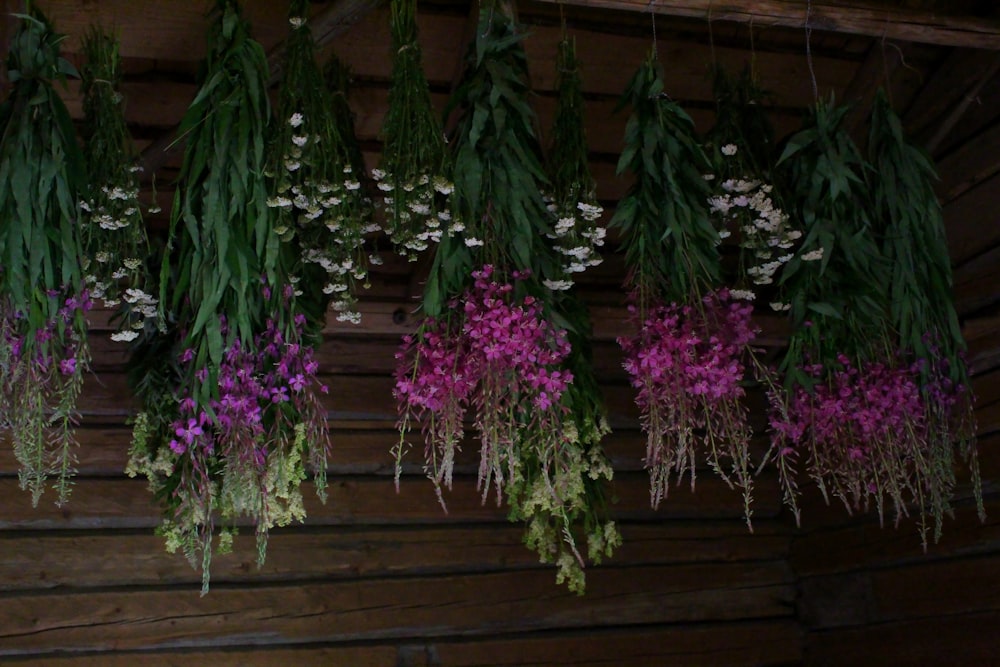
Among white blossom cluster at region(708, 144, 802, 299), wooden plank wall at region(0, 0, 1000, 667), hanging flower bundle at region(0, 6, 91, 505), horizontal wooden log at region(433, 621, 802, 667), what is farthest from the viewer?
horizontal wooden log at region(433, 621, 802, 667)

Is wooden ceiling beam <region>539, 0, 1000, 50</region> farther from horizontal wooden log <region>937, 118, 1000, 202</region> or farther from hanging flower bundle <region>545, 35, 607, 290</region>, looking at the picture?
horizontal wooden log <region>937, 118, 1000, 202</region>

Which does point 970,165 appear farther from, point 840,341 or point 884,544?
point 884,544

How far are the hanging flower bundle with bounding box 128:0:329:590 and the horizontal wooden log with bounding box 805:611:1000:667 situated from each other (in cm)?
210

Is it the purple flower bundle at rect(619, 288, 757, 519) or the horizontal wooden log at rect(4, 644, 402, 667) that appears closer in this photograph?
the purple flower bundle at rect(619, 288, 757, 519)

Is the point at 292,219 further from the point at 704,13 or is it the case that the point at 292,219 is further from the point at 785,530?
the point at 785,530

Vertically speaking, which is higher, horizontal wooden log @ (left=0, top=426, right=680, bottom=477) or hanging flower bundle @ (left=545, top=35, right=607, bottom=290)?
hanging flower bundle @ (left=545, top=35, right=607, bottom=290)

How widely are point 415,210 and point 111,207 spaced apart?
66cm

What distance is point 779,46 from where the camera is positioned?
348 centimetres

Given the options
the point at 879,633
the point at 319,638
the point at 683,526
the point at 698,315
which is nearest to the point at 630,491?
the point at 683,526

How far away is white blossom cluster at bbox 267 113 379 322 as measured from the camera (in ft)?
7.86

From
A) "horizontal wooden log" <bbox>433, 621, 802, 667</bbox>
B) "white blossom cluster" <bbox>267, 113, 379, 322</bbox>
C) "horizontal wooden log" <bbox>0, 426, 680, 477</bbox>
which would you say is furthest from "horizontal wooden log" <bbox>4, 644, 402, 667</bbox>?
"white blossom cluster" <bbox>267, 113, 379, 322</bbox>

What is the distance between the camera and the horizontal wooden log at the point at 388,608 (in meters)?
3.32

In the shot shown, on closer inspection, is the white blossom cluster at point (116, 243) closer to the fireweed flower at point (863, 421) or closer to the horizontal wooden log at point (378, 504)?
the horizontal wooden log at point (378, 504)

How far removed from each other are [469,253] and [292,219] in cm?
41
